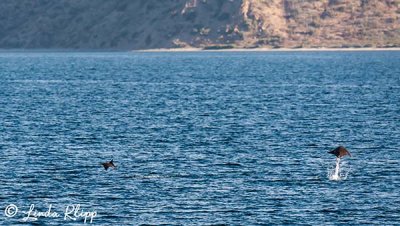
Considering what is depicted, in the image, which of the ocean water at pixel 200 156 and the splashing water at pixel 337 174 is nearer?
the ocean water at pixel 200 156

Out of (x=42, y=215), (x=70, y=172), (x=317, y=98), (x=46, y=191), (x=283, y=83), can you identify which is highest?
(x=283, y=83)

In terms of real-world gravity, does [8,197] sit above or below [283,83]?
below

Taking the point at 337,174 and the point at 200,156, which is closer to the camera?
the point at 337,174

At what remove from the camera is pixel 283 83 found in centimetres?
14562

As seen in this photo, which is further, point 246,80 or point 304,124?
point 246,80

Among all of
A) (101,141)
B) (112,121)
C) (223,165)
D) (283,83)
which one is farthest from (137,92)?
Answer: (223,165)

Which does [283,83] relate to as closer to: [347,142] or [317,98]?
[317,98]

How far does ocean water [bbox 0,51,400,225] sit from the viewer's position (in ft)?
159

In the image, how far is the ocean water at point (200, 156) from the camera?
48.6 meters

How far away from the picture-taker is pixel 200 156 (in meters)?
64.8

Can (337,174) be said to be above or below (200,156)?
below

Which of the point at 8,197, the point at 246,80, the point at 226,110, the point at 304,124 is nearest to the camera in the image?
the point at 8,197

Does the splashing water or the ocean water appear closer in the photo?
the ocean water

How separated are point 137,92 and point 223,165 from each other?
2741 inches
